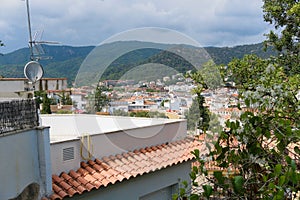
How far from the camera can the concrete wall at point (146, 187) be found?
18.8 feet

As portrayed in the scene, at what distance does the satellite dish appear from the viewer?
6727 millimetres

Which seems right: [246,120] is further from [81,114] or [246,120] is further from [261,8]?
[261,8]

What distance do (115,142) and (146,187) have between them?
1.02 metres

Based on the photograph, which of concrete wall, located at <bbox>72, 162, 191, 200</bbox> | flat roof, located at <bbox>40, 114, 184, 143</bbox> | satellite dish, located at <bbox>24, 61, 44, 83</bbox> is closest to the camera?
concrete wall, located at <bbox>72, 162, 191, 200</bbox>

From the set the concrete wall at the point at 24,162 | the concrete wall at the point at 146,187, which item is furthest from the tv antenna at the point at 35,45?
the concrete wall at the point at 146,187

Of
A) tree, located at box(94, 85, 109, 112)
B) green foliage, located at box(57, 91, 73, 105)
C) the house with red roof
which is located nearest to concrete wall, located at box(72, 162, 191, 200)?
the house with red roof

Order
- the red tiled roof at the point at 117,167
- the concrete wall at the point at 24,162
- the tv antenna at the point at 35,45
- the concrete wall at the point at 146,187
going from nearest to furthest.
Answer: the concrete wall at the point at 24,162
the red tiled roof at the point at 117,167
the concrete wall at the point at 146,187
the tv antenna at the point at 35,45

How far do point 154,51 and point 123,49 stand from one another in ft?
2.68

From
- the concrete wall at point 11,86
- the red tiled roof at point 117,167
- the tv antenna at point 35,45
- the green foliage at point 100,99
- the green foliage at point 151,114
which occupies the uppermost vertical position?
the tv antenna at point 35,45

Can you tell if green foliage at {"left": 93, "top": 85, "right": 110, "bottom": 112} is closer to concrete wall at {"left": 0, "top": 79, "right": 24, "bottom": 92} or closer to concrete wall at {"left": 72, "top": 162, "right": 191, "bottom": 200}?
concrete wall at {"left": 0, "top": 79, "right": 24, "bottom": 92}

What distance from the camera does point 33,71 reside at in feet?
22.2

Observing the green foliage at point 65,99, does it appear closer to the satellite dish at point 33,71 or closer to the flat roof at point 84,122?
the flat roof at point 84,122

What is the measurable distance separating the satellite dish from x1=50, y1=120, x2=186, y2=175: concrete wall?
172cm

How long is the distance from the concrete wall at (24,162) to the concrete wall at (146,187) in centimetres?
58
